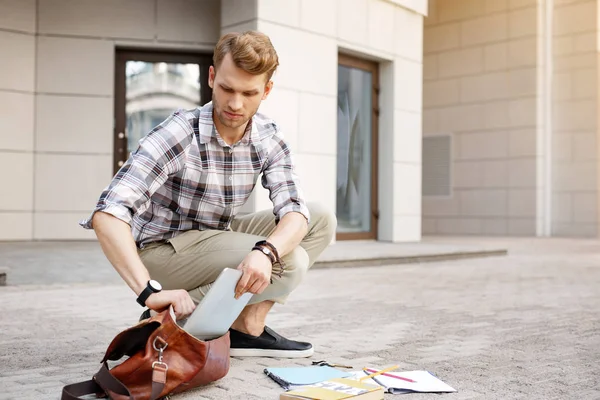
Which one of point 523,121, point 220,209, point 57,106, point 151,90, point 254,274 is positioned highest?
point 523,121

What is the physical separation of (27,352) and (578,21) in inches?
584

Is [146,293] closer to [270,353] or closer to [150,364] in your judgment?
[150,364]

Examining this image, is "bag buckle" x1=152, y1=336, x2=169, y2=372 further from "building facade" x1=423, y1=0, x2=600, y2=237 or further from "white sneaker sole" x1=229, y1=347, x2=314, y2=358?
"building facade" x1=423, y1=0, x2=600, y2=237

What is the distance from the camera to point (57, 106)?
33.0 feet

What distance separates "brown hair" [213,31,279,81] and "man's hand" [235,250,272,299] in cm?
64

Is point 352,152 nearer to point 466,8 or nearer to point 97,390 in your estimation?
point 466,8

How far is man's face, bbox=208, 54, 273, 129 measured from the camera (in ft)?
8.23

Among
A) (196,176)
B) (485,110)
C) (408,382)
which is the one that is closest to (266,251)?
(196,176)

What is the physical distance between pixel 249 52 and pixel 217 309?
0.87 m

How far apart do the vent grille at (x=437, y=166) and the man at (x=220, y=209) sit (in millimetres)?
13554

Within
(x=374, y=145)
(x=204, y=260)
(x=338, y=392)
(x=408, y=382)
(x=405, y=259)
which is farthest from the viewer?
(x=374, y=145)

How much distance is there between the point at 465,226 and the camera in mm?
16109

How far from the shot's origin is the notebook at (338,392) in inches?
81.3

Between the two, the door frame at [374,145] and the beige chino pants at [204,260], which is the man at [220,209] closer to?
the beige chino pants at [204,260]
